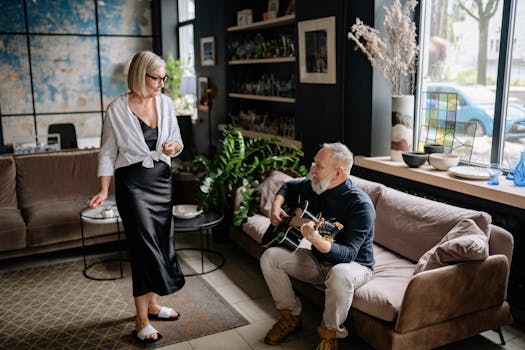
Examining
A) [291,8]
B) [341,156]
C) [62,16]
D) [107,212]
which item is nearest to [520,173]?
[341,156]

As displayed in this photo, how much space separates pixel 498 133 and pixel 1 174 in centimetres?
401

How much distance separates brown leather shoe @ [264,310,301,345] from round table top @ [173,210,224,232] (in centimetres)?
107

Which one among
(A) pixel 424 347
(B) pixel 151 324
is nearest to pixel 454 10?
(A) pixel 424 347

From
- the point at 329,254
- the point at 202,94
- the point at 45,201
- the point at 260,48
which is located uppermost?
the point at 260,48

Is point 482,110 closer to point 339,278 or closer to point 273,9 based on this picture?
point 339,278

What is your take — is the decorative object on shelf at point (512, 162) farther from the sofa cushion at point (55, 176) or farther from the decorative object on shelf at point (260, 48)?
the sofa cushion at point (55, 176)

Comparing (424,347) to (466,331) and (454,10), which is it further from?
(454,10)

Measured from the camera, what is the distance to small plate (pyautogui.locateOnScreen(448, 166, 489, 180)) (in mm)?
3314

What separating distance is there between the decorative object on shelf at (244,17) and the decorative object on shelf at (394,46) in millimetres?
2311

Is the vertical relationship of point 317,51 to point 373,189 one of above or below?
above

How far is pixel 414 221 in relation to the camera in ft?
10.4

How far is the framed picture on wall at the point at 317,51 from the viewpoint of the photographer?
443 centimetres

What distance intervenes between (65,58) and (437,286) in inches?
271

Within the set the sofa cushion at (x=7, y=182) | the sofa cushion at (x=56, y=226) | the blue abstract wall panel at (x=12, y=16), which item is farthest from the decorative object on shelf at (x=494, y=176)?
the blue abstract wall panel at (x=12, y=16)
